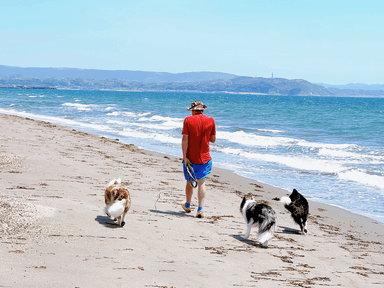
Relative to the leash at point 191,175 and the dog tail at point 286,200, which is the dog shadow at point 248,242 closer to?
the leash at point 191,175

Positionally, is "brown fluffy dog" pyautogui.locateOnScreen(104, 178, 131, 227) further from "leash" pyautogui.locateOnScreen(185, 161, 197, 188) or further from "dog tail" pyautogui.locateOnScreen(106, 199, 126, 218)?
"leash" pyautogui.locateOnScreen(185, 161, 197, 188)

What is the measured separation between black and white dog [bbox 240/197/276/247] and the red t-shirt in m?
0.98

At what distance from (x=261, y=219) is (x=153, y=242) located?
1594mm

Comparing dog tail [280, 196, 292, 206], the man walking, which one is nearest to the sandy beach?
dog tail [280, 196, 292, 206]

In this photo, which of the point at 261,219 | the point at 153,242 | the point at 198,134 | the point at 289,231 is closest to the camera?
the point at 153,242

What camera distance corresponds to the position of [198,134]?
5668mm

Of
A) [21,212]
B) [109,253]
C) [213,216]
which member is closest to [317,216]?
[213,216]

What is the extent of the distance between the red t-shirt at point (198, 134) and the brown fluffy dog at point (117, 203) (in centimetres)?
132

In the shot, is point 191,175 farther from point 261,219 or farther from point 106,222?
point 106,222

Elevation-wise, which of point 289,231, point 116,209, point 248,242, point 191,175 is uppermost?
point 191,175

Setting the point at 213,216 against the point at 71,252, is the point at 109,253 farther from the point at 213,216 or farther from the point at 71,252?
the point at 213,216

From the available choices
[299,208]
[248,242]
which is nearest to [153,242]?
[248,242]

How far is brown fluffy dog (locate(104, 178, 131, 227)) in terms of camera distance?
4.59 meters

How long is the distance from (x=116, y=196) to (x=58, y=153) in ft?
20.2
